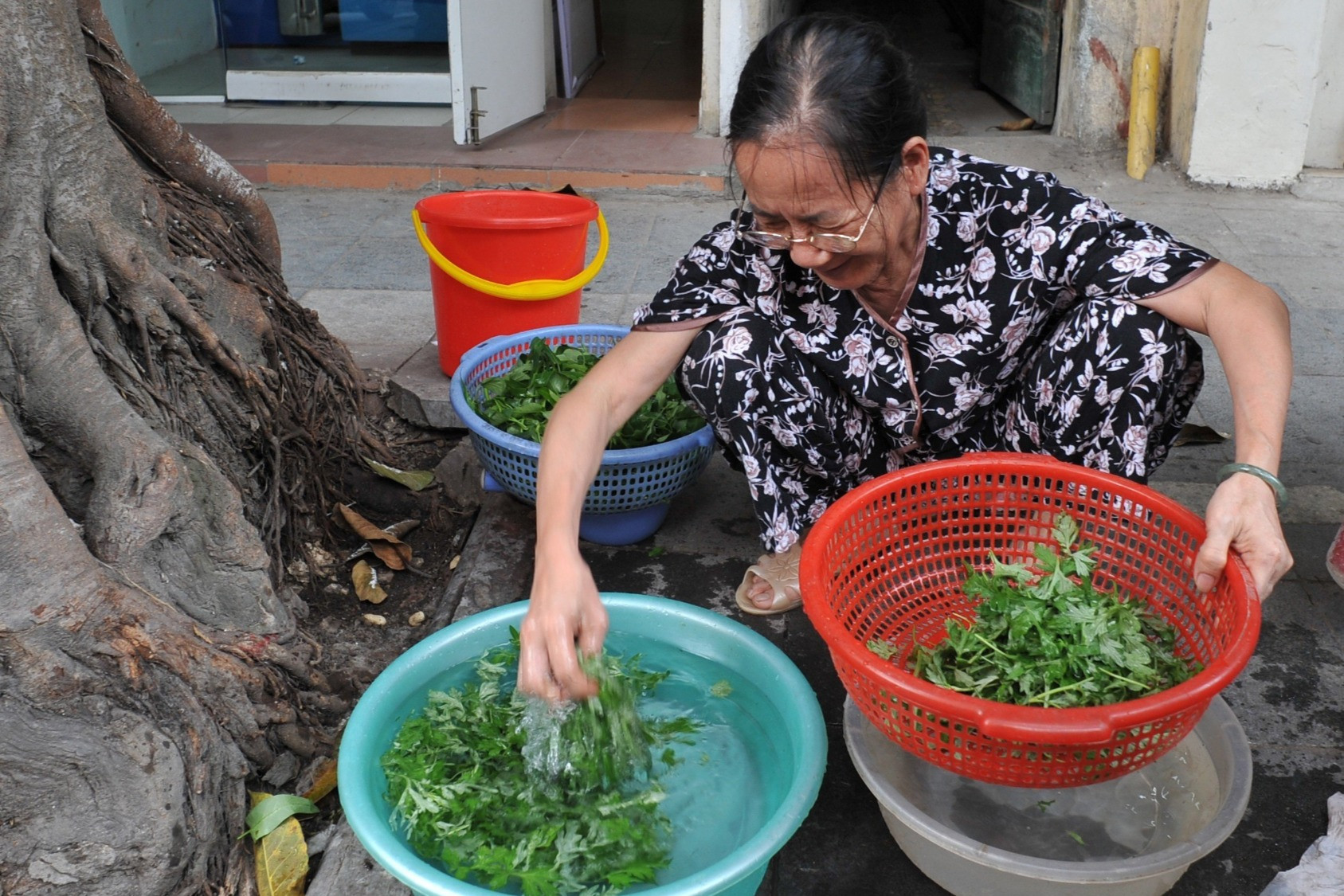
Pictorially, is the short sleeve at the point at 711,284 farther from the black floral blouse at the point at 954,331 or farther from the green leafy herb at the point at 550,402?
the green leafy herb at the point at 550,402

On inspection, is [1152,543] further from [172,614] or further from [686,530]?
[172,614]

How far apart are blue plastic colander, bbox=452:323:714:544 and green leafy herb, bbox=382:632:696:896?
1.88 ft

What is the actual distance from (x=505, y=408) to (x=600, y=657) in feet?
3.33

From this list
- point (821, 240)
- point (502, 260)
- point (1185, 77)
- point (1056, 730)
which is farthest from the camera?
point (1185, 77)

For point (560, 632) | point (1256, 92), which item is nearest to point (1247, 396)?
point (560, 632)

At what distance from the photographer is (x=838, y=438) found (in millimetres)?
2199

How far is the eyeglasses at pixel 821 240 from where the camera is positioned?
1730mm

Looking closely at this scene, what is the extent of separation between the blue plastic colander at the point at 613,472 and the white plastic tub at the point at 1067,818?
31.0 inches

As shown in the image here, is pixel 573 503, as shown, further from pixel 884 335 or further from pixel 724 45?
pixel 724 45

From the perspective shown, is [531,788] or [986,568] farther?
[986,568]

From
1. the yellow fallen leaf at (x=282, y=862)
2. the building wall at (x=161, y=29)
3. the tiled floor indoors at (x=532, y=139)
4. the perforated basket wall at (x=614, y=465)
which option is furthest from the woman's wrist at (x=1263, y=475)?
the building wall at (x=161, y=29)

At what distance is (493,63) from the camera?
5738mm

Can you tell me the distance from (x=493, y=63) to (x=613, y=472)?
4.03 m

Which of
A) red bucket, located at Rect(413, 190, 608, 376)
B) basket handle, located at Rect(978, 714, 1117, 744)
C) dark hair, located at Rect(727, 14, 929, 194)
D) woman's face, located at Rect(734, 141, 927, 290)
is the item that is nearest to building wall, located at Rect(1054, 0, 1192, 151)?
red bucket, located at Rect(413, 190, 608, 376)
